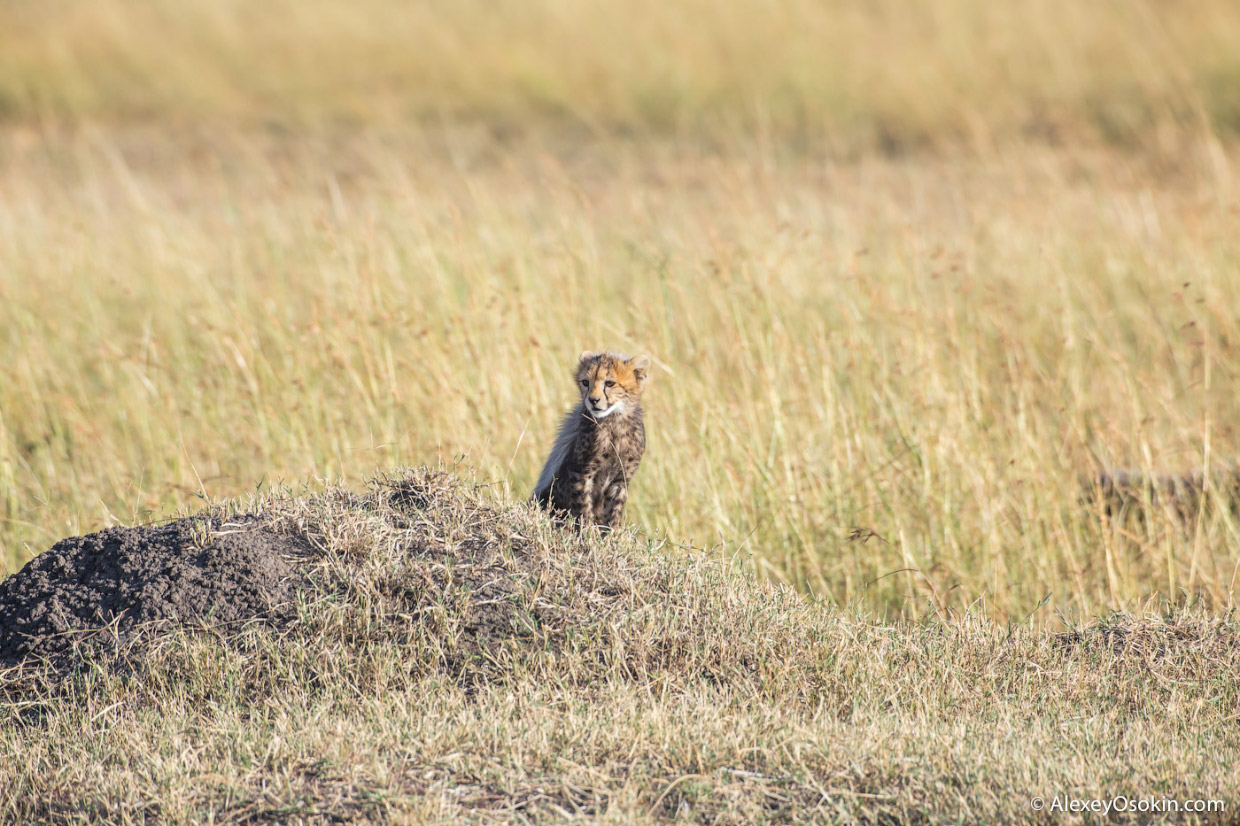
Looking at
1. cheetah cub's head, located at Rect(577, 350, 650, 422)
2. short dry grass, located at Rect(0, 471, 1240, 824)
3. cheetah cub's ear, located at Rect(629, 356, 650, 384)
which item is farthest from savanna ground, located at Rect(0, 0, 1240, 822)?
cheetah cub's ear, located at Rect(629, 356, 650, 384)

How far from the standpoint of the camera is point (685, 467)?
5.15 meters

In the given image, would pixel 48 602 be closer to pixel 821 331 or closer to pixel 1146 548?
pixel 821 331

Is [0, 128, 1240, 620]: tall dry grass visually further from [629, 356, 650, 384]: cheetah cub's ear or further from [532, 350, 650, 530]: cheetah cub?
[629, 356, 650, 384]: cheetah cub's ear

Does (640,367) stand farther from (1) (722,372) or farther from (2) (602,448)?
(1) (722,372)

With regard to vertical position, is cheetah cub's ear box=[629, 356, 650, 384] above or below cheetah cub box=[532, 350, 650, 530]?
above

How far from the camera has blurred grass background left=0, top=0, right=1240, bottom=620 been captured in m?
4.98

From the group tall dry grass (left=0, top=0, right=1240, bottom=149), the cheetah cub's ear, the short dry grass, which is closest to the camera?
the short dry grass

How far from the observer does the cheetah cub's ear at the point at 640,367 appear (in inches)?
157

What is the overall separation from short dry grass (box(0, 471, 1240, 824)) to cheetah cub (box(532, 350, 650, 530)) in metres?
0.16

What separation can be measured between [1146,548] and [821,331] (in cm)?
162

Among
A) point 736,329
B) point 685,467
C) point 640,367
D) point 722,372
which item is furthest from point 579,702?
point 736,329

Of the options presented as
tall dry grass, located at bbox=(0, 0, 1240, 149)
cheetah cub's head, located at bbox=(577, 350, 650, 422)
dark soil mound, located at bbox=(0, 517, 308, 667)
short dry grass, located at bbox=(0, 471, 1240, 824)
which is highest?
tall dry grass, located at bbox=(0, 0, 1240, 149)

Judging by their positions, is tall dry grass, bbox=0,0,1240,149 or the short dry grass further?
tall dry grass, bbox=0,0,1240,149

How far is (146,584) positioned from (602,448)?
4.56ft
